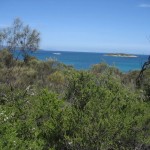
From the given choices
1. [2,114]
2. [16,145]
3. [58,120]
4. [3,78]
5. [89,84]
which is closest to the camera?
[16,145]

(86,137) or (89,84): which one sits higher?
(89,84)

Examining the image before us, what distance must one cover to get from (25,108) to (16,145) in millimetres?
3411

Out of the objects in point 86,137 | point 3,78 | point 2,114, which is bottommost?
point 3,78

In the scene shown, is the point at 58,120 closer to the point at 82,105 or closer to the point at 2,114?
the point at 82,105

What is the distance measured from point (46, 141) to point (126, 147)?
209 centimetres

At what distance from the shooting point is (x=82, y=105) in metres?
10.5

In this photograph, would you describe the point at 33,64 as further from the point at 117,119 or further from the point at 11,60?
the point at 117,119

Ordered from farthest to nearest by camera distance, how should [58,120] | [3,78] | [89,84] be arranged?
[3,78] → [89,84] → [58,120]

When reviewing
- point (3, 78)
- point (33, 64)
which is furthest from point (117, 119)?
point (33, 64)

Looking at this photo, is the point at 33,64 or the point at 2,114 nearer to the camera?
the point at 2,114

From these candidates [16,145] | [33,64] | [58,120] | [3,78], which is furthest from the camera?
[33,64]

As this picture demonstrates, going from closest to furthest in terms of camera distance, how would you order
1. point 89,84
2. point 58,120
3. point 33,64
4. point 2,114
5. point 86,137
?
point 2,114
point 86,137
point 58,120
point 89,84
point 33,64

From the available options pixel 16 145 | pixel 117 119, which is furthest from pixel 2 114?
pixel 117 119

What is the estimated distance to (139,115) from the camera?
10.6 metres
